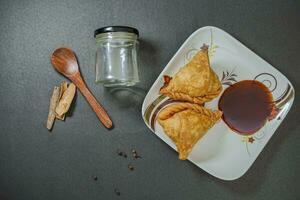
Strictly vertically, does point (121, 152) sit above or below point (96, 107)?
below

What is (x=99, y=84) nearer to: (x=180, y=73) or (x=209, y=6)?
(x=180, y=73)

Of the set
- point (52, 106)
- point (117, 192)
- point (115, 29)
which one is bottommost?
point (117, 192)

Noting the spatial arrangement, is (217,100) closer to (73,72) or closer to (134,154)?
(134,154)

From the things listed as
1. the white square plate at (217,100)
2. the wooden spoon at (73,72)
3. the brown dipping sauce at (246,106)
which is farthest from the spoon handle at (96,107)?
the brown dipping sauce at (246,106)

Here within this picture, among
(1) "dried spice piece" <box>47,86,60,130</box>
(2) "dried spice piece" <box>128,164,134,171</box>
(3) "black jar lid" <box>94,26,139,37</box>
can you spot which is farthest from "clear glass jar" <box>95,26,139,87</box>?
(2) "dried spice piece" <box>128,164,134,171</box>

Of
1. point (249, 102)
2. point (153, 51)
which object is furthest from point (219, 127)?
point (153, 51)

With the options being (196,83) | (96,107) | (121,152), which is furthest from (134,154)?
(196,83)

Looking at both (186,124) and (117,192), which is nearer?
(186,124)
